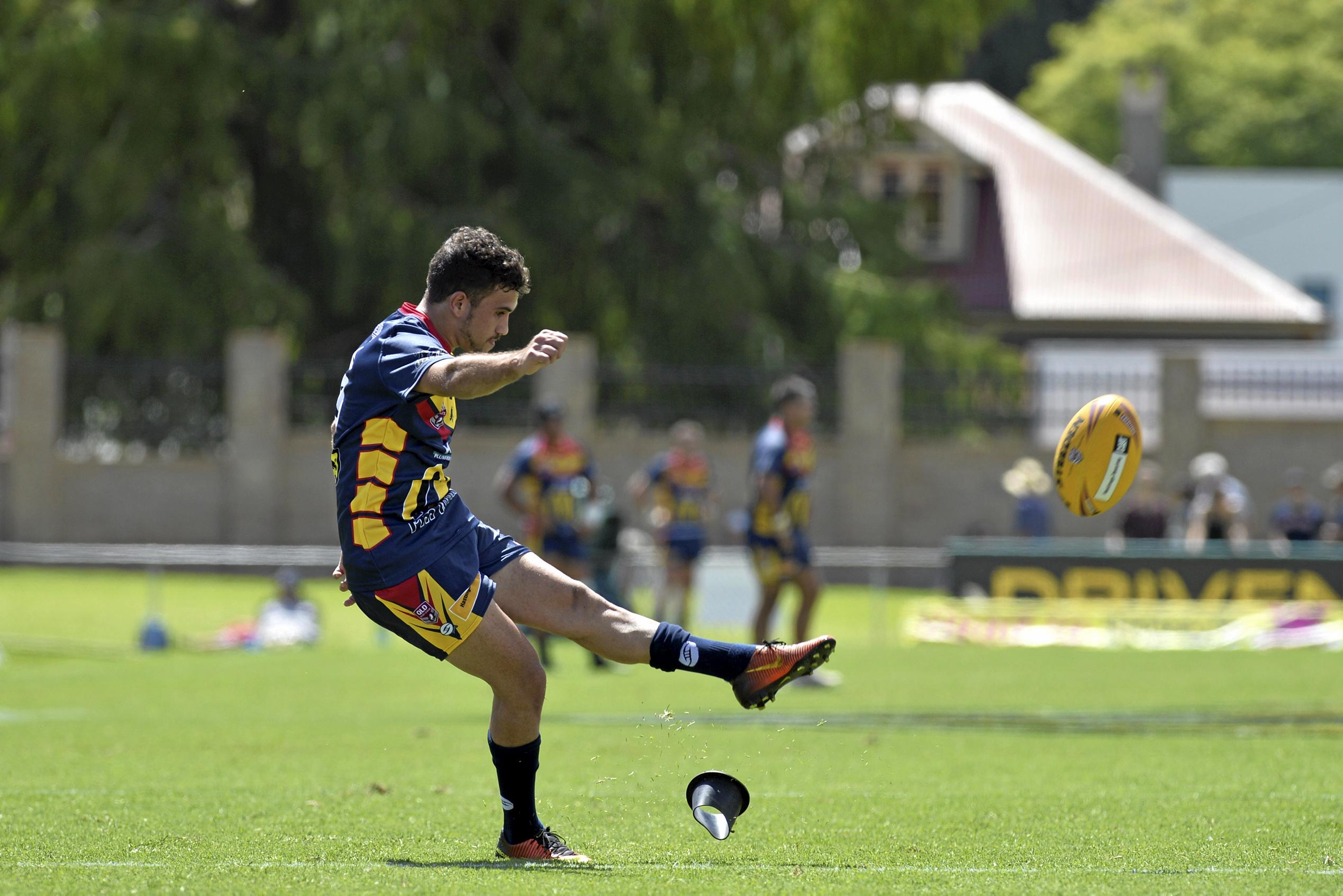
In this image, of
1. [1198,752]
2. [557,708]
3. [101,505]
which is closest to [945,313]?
[101,505]

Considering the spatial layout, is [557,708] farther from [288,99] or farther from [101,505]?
[288,99]

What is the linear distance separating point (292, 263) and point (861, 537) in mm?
10329

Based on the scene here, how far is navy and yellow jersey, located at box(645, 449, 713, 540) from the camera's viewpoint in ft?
57.9

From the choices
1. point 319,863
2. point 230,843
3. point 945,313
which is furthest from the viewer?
point 945,313

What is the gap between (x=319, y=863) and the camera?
5.69m

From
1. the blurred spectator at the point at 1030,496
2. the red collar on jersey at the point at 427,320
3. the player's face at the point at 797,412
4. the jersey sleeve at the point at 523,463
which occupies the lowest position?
the blurred spectator at the point at 1030,496

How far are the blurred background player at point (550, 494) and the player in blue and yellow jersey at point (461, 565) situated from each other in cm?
972

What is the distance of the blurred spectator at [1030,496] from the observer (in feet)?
84.8

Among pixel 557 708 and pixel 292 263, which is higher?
pixel 292 263

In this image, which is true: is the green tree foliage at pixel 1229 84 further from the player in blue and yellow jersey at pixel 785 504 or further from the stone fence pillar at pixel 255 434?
the player in blue and yellow jersey at pixel 785 504

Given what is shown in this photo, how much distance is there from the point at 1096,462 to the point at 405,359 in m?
2.98

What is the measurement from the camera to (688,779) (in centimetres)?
949

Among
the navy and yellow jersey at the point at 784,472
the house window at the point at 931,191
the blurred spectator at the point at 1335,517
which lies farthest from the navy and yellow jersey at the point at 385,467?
the house window at the point at 931,191

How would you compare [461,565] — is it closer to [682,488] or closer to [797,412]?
[797,412]
